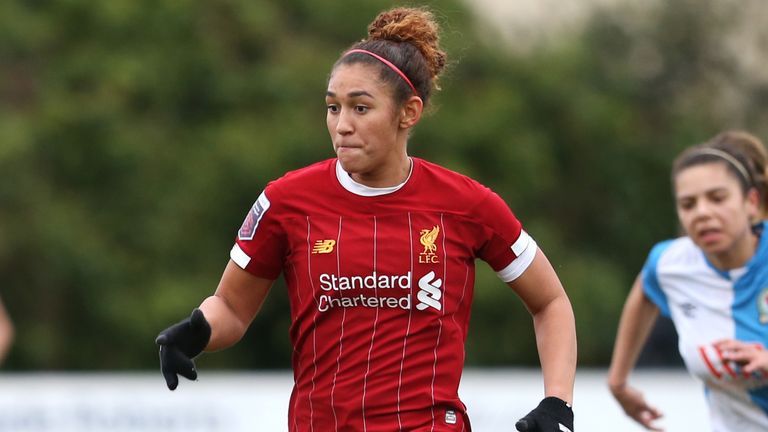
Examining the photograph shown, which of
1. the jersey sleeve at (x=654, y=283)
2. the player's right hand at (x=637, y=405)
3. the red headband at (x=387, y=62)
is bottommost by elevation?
the player's right hand at (x=637, y=405)

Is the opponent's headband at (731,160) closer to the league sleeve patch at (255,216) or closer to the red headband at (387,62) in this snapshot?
the red headband at (387,62)

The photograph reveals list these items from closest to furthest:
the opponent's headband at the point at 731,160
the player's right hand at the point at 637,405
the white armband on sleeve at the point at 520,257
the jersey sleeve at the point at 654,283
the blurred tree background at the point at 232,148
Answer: the white armband on sleeve at the point at 520,257 → the opponent's headband at the point at 731,160 → the jersey sleeve at the point at 654,283 → the player's right hand at the point at 637,405 → the blurred tree background at the point at 232,148

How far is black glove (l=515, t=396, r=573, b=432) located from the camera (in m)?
3.88

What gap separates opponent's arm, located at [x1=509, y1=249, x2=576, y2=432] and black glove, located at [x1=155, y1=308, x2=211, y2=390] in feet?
3.03

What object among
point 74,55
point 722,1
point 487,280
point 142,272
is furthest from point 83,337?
point 722,1

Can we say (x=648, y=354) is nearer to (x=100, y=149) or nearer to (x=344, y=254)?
(x=344, y=254)

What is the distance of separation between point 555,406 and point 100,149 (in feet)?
43.1

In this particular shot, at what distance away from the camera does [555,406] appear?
400 centimetres

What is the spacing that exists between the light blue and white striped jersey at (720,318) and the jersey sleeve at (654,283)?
1cm

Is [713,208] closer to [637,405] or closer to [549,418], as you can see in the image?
[637,405]

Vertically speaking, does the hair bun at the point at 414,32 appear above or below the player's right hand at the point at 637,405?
above

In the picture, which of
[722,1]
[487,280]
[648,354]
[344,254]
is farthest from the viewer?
[722,1]

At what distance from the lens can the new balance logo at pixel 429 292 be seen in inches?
156

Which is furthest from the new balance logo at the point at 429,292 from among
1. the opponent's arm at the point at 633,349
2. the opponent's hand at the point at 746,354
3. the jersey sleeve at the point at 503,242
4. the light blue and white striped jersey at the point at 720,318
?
the opponent's arm at the point at 633,349
